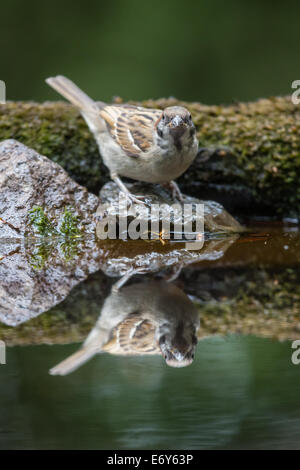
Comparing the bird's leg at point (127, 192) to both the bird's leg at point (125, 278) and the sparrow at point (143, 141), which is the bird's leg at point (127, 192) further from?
the bird's leg at point (125, 278)

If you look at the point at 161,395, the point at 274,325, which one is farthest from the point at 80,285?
the point at 161,395

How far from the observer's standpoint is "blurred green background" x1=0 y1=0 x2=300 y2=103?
27.0 ft

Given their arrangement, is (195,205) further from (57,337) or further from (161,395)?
(161,395)

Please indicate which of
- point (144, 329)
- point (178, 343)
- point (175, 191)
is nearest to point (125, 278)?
point (144, 329)

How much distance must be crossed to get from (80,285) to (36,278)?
299 millimetres

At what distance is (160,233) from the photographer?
13.9ft

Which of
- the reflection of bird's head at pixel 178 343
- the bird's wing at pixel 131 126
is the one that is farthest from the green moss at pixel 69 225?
the reflection of bird's head at pixel 178 343

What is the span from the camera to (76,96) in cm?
506

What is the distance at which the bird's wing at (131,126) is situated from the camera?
434 centimetres

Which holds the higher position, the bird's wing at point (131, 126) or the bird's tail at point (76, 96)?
the bird's tail at point (76, 96)

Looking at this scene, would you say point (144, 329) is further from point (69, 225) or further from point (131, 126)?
point (131, 126)

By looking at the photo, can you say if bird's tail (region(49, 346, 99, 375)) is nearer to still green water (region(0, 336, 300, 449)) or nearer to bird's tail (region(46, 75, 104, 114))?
still green water (region(0, 336, 300, 449))

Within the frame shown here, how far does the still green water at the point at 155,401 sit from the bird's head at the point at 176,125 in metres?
2.04

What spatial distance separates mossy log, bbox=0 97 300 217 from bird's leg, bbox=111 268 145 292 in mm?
1801
